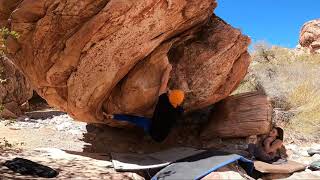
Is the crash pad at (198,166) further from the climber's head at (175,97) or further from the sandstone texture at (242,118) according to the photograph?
the sandstone texture at (242,118)

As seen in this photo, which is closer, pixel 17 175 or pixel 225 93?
pixel 17 175

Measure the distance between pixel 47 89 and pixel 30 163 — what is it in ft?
7.09

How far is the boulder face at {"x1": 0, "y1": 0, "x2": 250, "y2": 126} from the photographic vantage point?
624 centimetres

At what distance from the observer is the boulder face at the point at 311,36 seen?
26177mm

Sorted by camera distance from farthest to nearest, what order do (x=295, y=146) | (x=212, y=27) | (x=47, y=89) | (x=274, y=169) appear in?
(x=295, y=146) < (x=212, y=27) < (x=47, y=89) < (x=274, y=169)

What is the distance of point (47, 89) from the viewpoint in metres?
7.12

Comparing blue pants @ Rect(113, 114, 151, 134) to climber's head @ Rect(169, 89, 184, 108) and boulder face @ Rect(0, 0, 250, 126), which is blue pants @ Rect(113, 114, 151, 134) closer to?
boulder face @ Rect(0, 0, 250, 126)

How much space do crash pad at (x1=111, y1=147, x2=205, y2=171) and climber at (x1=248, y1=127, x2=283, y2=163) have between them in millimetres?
1618

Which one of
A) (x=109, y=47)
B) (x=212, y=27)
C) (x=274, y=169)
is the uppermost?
A: (x=212, y=27)

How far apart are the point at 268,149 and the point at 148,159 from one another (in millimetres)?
2691

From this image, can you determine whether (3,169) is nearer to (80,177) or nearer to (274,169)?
(80,177)

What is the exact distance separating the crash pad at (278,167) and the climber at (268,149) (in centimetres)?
38

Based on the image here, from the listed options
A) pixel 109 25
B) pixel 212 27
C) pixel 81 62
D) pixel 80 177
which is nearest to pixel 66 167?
pixel 80 177

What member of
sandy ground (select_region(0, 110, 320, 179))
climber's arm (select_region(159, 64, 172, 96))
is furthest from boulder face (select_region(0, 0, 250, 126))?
sandy ground (select_region(0, 110, 320, 179))
